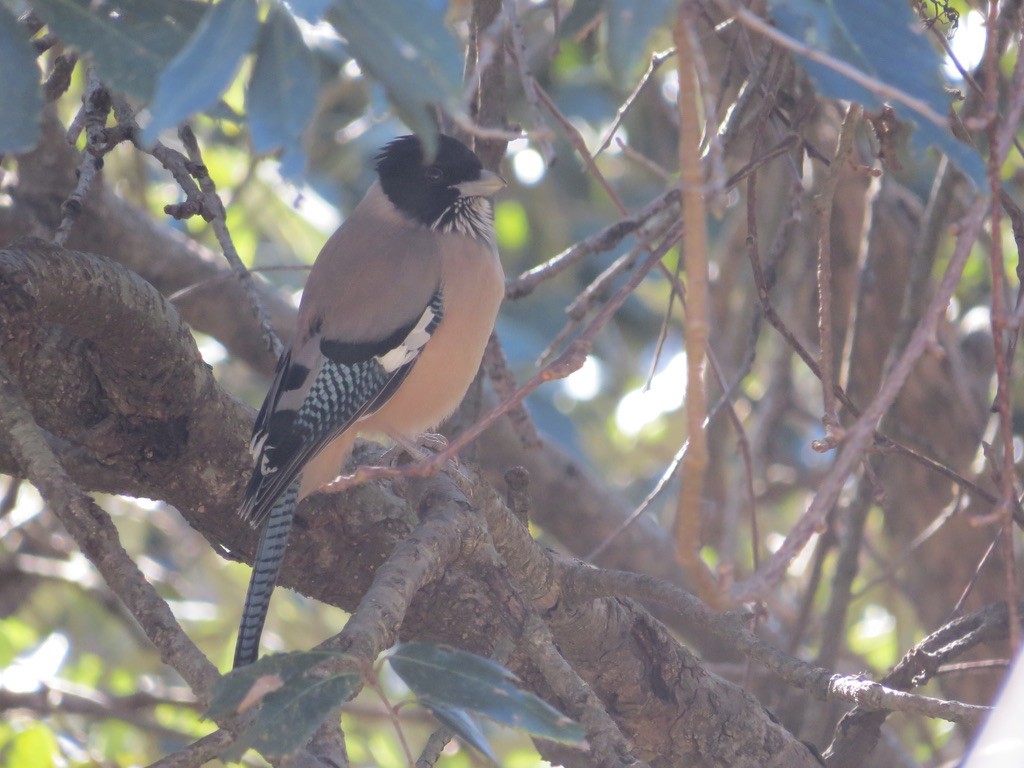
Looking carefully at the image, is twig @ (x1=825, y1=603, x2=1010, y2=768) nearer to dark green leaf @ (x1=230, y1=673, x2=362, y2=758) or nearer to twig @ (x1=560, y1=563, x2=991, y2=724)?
twig @ (x1=560, y1=563, x2=991, y2=724)

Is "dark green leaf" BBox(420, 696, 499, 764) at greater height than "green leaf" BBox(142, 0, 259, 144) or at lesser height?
lesser

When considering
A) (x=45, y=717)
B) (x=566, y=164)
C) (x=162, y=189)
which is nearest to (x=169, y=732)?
(x=45, y=717)

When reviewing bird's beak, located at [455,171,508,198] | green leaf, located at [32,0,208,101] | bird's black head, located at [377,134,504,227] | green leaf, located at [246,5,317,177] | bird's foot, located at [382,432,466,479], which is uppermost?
bird's black head, located at [377,134,504,227]

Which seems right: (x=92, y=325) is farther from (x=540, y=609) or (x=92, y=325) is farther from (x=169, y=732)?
(x=169, y=732)

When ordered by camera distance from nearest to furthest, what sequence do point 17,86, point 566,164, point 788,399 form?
point 17,86 < point 788,399 < point 566,164

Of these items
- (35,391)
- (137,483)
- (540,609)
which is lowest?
(540,609)

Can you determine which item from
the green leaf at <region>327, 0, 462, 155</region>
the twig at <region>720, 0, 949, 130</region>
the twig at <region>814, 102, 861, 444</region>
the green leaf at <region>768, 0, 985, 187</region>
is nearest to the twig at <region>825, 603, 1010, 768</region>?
the twig at <region>814, 102, 861, 444</region>

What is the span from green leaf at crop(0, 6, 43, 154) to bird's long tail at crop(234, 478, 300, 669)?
136 centimetres

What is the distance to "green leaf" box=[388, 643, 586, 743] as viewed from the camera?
1845 millimetres

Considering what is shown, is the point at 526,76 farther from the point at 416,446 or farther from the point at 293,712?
the point at 416,446

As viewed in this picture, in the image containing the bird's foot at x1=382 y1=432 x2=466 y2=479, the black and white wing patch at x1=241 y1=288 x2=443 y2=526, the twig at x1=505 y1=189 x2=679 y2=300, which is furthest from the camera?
the bird's foot at x1=382 y1=432 x2=466 y2=479

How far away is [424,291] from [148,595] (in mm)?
1885

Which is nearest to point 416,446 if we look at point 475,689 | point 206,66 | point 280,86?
point 475,689

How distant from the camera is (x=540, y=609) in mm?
2838
